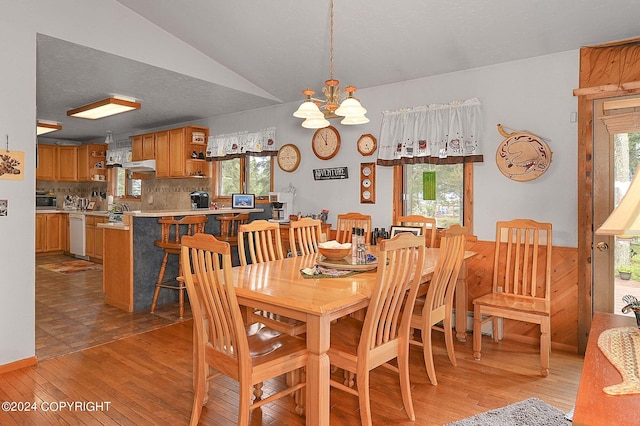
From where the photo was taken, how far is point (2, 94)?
2.83 metres

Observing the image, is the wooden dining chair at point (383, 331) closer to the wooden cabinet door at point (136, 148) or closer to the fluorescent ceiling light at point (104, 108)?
the fluorescent ceiling light at point (104, 108)

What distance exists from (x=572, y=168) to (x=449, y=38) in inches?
57.9

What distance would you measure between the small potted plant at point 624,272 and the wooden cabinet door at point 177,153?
5313 mm

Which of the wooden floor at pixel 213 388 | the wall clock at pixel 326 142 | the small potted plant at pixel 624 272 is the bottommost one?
the wooden floor at pixel 213 388

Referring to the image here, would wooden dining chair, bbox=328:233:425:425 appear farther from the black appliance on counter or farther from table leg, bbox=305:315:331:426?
the black appliance on counter

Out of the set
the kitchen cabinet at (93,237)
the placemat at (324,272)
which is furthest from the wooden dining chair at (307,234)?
the kitchen cabinet at (93,237)

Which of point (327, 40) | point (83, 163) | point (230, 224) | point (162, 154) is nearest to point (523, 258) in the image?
point (327, 40)

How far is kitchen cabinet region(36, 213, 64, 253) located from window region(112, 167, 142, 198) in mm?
1228

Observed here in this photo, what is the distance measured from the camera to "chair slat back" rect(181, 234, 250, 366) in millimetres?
1829

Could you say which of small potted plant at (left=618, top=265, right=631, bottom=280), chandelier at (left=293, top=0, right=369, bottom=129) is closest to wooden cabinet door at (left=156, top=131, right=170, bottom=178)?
chandelier at (left=293, top=0, right=369, bottom=129)

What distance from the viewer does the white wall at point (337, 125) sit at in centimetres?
289

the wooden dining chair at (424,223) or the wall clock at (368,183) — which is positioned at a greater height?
the wall clock at (368,183)

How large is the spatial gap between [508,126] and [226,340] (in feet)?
9.97

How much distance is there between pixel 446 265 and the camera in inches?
106
